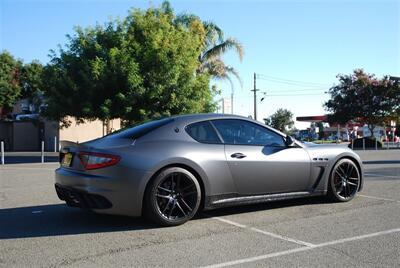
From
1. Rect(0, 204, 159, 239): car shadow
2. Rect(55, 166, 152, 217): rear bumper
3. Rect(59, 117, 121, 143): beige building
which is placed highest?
Rect(59, 117, 121, 143): beige building

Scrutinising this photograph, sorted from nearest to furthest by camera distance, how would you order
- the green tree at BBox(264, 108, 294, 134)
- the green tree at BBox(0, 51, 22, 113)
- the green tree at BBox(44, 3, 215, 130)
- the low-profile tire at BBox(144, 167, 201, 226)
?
1. the low-profile tire at BBox(144, 167, 201, 226)
2. the green tree at BBox(44, 3, 215, 130)
3. the green tree at BBox(0, 51, 22, 113)
4. the green tree at BBox(264, 108, 294, 134)

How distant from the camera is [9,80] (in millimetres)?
40469

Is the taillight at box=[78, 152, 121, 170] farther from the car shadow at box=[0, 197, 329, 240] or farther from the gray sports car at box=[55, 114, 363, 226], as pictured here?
the car shadow at box=[0, 197, 329, 240]

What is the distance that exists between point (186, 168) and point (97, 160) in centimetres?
110

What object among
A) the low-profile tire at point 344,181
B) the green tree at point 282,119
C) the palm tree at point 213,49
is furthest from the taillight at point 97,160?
the green tree at point 282,119

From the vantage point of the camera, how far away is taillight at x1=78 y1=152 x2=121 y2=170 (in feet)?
18.5

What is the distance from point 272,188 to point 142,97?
43.4ft

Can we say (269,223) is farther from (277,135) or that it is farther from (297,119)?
(297,119)

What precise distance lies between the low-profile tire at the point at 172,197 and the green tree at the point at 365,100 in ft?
125

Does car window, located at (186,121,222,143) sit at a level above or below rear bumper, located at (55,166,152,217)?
above

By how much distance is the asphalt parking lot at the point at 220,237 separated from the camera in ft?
15.0

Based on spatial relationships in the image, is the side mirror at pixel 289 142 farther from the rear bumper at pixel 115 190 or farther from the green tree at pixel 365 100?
the green tree at pixel 365 100

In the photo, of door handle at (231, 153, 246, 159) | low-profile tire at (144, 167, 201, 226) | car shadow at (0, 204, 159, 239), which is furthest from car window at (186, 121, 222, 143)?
car shadow at (0, 204, 159, 239)

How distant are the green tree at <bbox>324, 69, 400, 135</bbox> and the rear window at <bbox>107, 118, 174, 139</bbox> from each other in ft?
124
